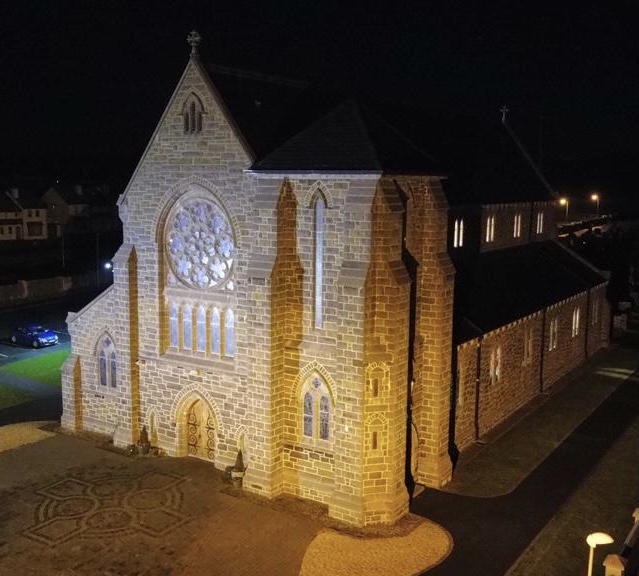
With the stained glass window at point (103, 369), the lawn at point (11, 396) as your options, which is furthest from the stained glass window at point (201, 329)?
the lawn at point (11, 396)

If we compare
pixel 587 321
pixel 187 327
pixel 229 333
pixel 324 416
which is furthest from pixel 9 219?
pixel 324 416

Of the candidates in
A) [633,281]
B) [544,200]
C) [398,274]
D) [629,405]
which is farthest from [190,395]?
[633,281]

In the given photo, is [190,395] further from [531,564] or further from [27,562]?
[531,564]

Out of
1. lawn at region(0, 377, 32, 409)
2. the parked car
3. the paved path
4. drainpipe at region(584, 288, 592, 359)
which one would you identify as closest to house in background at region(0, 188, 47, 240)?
the parked car

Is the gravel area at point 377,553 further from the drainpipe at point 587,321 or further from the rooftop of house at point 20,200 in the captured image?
the rooftop of house at point 20,200

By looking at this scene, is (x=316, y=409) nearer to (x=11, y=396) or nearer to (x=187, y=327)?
(x=187, y=327)

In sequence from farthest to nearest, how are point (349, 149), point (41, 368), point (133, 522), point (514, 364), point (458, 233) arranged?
point (41, 368), point (514, 364), point (458, 233), point (133, 522), point (349, 149)

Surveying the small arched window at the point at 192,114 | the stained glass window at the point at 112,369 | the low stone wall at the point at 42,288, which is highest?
the small arched window at the point at 192,114
